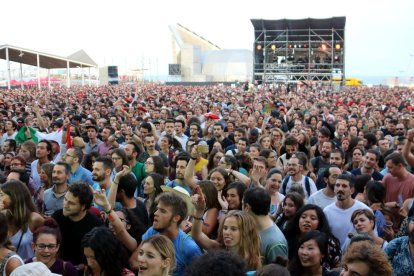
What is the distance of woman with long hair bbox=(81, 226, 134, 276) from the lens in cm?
348

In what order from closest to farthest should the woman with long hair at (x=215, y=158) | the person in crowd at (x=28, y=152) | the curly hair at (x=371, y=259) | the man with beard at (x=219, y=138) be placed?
the curly hair at (x=371, y=259) < the woman with long hair at (x=215, y=158) < the person in crowd at (x=28, y=152) < the man with beard at (x=219, y=138)

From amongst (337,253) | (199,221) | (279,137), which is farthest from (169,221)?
(279,137)

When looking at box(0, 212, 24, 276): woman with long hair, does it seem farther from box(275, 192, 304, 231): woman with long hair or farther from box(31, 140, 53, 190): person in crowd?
box(31, 140, 53, 190): person in crowd

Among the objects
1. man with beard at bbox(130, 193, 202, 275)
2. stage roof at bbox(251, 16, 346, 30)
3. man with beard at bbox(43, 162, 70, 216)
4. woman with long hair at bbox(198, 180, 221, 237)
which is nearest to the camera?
man with beard at bbox(130, 193, 202, 275)

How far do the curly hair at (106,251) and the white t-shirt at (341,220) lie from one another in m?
2.20

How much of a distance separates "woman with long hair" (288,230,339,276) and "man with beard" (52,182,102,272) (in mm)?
1621

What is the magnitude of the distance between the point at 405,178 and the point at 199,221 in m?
3.02

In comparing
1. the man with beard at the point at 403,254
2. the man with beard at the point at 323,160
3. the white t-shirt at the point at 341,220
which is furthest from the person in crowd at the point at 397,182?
the man with beard at the point at 403,254

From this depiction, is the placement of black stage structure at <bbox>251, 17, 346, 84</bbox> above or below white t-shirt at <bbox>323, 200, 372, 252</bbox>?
above

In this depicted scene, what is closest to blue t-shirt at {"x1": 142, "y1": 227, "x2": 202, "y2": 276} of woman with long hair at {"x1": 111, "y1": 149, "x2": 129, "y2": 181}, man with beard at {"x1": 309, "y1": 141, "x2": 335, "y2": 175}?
woman with long hair at {"x1": 111, "y1": 149, "x2": 129, "y2": 181}

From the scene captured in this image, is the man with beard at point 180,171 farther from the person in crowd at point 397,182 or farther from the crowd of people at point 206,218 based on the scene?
the person in crowd at point 397,182

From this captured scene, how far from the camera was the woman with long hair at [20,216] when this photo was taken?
166 inches

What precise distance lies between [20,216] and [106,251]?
3.91 feet

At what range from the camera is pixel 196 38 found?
223 feet
